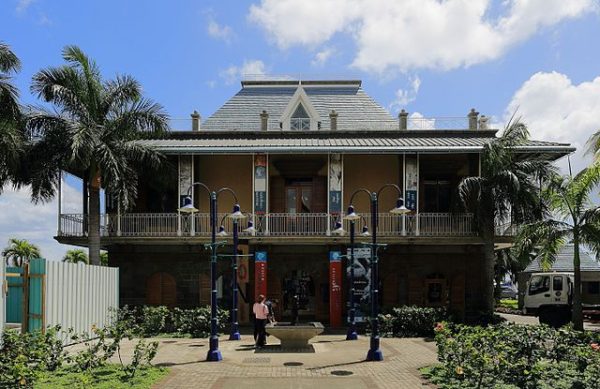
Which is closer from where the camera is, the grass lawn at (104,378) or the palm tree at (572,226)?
the grass lawn at (104,378)

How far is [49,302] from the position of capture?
51.2 feet

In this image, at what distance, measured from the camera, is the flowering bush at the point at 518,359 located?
33.6 ft

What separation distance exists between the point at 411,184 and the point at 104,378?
50.0ft

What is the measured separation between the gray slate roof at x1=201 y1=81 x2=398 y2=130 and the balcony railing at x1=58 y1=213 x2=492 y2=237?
23.1ft

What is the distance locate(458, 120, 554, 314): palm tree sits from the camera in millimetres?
21578

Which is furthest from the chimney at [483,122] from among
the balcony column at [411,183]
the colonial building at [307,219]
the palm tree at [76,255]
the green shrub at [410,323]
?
the palm tree at [76,255]

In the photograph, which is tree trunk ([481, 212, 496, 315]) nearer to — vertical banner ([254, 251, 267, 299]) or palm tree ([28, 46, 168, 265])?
vertical banner ([254, 251, 267, 299])

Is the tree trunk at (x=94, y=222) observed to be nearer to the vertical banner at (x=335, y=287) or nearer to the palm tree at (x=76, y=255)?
the vertical banner at (x=335, y=287)

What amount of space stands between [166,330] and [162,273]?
450 cm

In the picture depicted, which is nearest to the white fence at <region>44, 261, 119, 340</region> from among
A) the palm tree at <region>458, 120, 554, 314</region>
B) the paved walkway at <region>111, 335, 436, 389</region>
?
the paved walkway at <region>111, 335, 436, 389</region>

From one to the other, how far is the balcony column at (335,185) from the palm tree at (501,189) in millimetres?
4722

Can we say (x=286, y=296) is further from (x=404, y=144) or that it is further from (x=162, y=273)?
(x=404, y=144)

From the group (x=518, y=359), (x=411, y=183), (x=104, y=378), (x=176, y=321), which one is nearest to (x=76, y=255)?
(x=176, y=321)

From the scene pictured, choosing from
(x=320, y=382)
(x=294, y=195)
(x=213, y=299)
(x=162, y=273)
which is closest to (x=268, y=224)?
(x=294, y=195)
